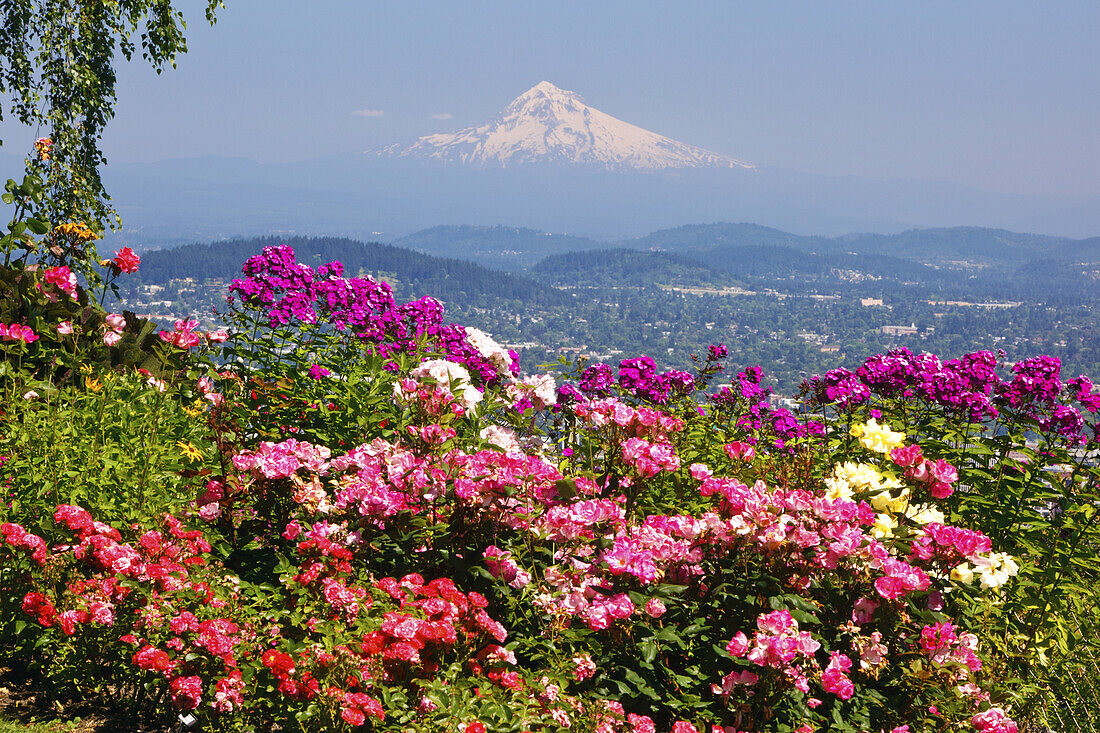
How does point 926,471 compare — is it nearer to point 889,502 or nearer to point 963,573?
point 889,502

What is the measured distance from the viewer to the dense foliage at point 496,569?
7.34 ft

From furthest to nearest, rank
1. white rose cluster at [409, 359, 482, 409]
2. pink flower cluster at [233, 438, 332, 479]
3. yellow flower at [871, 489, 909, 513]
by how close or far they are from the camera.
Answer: white rose cluster at [409, 359, 482, 409] < yellow flower at [871, 489, 909, 513] < pink flower cluster at [233, 438, 332, 479]

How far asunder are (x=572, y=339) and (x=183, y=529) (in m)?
152

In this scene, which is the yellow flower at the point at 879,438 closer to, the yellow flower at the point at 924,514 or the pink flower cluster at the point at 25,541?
the yellow flower at the point at 924,514

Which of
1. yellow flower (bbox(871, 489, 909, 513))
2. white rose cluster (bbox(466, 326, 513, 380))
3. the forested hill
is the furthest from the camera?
the forested hill

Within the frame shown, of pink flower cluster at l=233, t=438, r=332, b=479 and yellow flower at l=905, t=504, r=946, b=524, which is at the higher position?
pink flower cluster at l=233, t=438, r=332, b=479

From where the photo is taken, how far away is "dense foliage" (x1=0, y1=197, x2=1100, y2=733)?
2236mm

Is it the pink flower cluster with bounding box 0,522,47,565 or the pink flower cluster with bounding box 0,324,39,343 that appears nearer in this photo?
the pink flower cluster with bounding box 0,522,47,565

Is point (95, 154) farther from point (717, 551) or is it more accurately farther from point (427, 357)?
point (717, 551)

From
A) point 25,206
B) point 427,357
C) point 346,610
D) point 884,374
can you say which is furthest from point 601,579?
point 25,206

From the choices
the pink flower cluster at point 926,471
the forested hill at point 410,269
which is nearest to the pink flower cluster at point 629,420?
the pink flower cluster at point 926,471

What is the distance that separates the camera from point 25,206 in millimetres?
6301

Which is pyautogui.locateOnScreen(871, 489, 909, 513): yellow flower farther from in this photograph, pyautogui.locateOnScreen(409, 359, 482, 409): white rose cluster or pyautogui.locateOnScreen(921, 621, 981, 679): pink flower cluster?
pyautogui.locateOnScreen(409, 359, 482, 409): white rose cluster

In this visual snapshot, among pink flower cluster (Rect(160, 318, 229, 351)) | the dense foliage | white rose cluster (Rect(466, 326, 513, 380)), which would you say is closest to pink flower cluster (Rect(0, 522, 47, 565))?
the dense foliage
